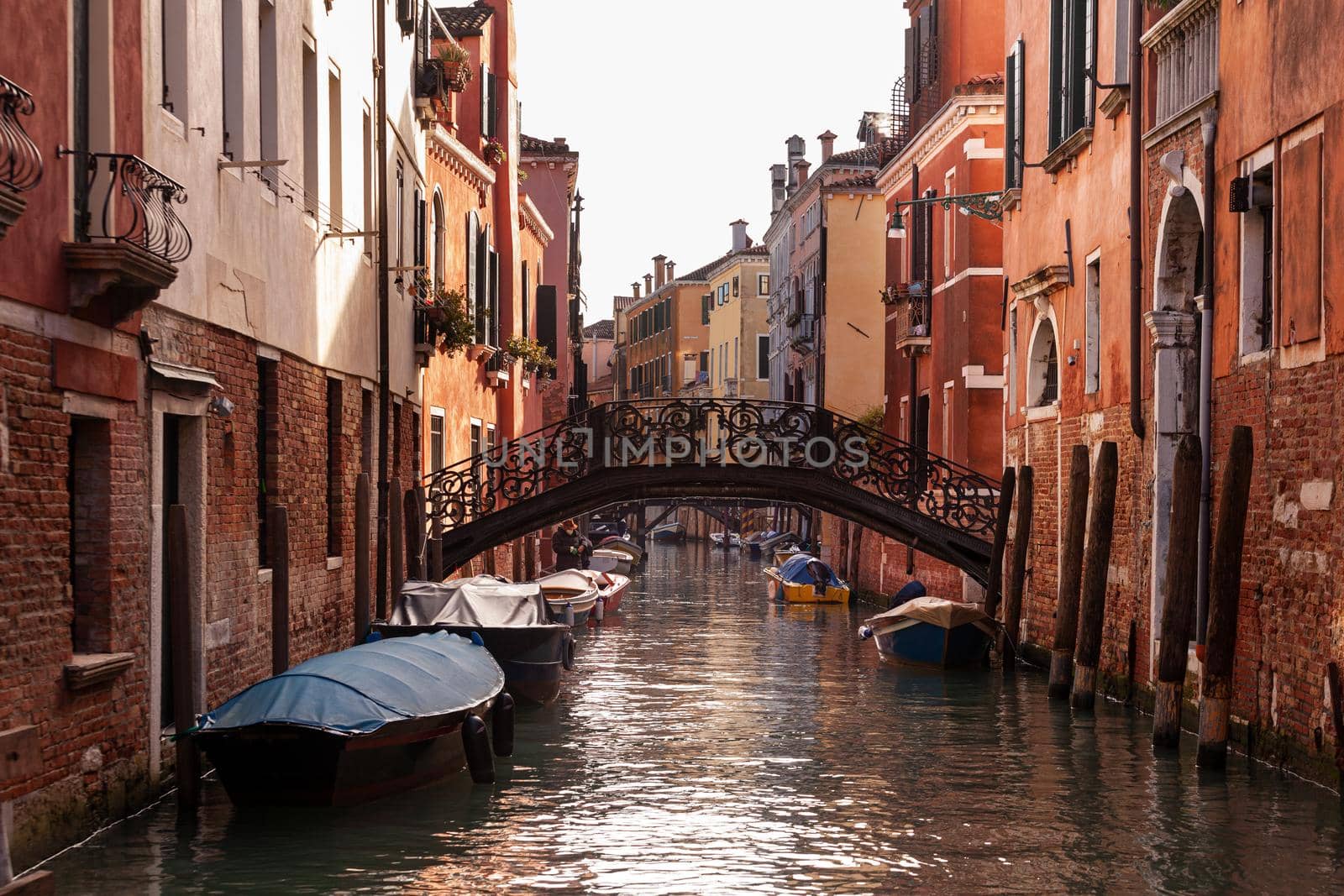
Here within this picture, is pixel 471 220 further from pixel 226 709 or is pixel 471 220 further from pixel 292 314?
pixel 226 709

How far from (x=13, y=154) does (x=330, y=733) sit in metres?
3.69

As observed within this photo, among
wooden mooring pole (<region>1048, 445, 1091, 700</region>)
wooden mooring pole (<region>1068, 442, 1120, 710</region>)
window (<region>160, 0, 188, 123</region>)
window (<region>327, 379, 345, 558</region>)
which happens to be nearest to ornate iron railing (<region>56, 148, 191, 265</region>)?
window (<region>160, 0, 188, 123</region>)

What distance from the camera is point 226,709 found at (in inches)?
372

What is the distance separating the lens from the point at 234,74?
11289mm

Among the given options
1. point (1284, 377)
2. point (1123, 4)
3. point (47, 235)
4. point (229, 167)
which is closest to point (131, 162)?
point (47, 235)

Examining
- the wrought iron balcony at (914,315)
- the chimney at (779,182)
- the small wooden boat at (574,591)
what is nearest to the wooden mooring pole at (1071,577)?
the small wooden boat at (574,591)

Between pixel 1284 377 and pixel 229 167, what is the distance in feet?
20.5

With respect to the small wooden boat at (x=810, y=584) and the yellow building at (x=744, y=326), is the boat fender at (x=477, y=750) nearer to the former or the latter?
the small wooden boat at (x=810, y=584)

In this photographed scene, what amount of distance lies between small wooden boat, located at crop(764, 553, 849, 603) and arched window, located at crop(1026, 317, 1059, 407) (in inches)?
493

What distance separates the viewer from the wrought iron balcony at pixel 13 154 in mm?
6434

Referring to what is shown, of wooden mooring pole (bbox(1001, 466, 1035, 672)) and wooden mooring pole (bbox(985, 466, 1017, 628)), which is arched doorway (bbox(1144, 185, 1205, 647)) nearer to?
wooden mooring pole (bbox(1001, 466, 1035, 672))

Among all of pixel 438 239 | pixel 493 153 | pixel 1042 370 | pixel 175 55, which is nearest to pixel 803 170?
pixel 493 153

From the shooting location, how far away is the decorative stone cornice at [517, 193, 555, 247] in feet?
91.4

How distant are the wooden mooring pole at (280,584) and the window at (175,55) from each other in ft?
8.29
